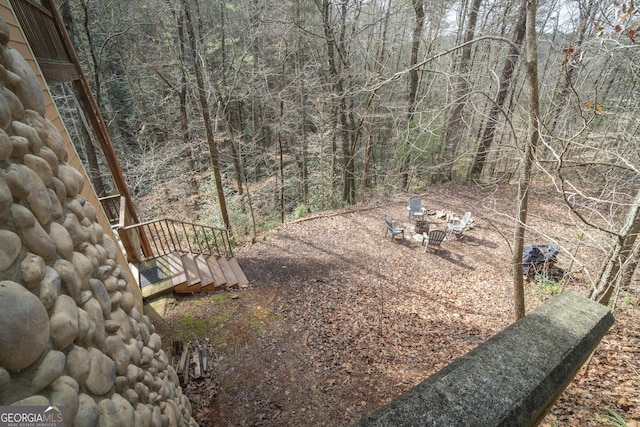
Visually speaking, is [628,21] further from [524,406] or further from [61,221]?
[61,221]

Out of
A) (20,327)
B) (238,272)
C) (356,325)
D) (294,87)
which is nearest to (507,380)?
(20,327)

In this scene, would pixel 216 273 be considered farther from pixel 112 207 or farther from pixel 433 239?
pixel 433 239

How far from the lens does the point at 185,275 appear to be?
5641mm

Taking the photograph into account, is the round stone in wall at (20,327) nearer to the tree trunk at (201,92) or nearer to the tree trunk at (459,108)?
the tree trunk at (201,92)

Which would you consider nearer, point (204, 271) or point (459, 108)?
point (204, 271)

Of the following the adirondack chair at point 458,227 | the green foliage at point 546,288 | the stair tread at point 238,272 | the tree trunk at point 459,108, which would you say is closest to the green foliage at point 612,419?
the green foliage at point 546,288

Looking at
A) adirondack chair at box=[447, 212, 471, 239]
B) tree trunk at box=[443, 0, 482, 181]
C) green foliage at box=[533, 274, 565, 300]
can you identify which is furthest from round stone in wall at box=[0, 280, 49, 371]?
tree trunk at box=[443, 0, 482, 181]

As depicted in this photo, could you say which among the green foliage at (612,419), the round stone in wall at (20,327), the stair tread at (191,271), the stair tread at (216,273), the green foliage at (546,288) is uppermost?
the round stone in wall at (20,327)

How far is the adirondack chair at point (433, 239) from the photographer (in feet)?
25.9

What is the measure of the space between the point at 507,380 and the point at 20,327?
2020 millimetres

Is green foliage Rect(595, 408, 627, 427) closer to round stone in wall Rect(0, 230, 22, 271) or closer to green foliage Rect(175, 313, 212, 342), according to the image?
round stone in wall Rect(0, 230, 22, 271)

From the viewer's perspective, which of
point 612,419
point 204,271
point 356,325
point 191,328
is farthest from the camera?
point 204,271

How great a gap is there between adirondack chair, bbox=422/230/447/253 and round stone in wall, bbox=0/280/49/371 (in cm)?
807

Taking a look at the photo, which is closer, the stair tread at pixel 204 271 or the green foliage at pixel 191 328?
the green foliage at pixel 191 328
